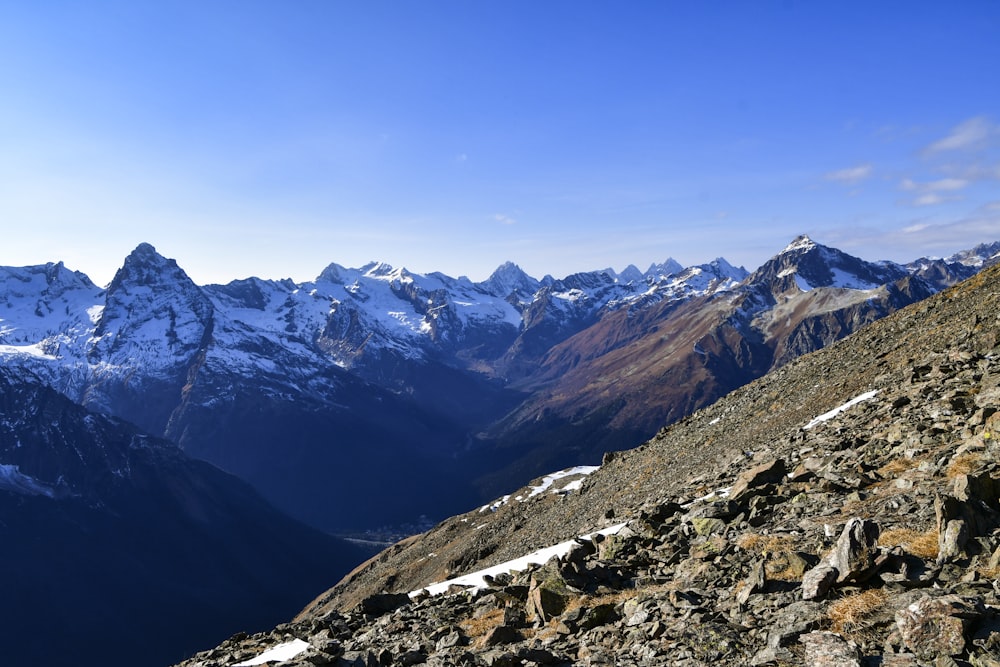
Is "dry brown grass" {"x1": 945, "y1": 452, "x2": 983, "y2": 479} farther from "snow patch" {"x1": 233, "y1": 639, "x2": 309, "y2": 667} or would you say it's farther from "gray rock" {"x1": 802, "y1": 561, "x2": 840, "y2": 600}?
"snow patch" {"x1": 233, "y1": 639, "x2": 309, "y2": 667}

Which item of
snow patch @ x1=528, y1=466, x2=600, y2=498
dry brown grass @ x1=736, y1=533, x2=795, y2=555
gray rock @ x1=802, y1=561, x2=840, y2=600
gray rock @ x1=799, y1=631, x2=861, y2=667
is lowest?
snow patch @ x1=528, y1=466, x2=600, y2=498

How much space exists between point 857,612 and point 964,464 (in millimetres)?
9411

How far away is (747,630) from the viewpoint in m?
14.0

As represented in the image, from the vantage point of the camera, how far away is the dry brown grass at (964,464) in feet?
60.5

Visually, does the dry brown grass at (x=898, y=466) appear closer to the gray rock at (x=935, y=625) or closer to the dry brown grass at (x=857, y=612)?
the dry brown grass at (x=857, y=612)

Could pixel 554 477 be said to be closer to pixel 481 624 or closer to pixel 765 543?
pixel 481 624

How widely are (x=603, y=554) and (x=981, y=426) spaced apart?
1451 centimetres

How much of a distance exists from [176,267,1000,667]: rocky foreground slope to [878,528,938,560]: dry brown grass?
0.17 ft

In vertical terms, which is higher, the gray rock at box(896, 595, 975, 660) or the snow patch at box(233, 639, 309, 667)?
the gray rock at box(896, 595, 975, 660)

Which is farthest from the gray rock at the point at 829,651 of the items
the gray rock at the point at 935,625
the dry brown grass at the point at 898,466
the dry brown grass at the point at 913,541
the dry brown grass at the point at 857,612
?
the dry brown grass at the point at 898,466

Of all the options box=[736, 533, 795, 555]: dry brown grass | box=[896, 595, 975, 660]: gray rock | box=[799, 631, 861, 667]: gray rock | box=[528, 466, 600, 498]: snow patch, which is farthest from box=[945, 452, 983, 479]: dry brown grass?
box=[528, 466, 600, 498]: snow patch

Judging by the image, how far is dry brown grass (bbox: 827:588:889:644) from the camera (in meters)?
12.3

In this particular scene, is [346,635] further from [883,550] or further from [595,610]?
[883,550]

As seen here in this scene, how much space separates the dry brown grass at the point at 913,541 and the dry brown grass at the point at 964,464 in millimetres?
4056
